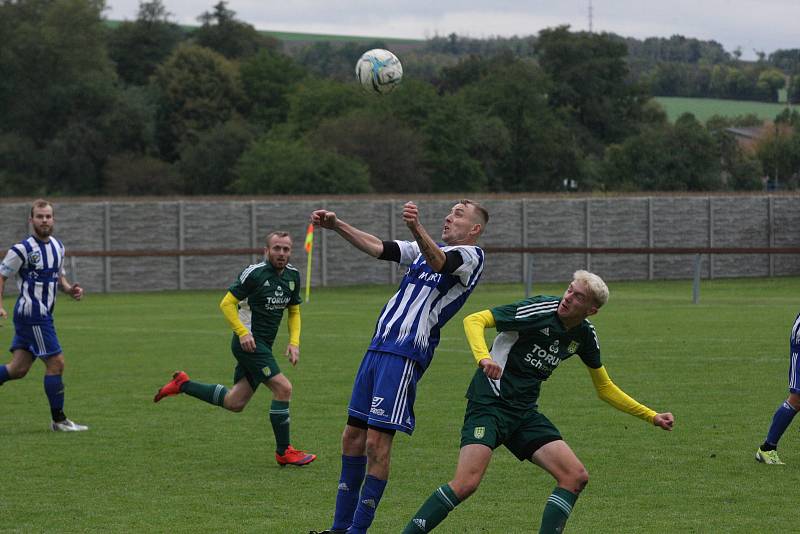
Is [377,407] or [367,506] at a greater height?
[377,407]

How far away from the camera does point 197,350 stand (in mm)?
21766

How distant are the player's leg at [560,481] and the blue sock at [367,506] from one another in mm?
1075

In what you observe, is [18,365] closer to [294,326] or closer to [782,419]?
[294,326]

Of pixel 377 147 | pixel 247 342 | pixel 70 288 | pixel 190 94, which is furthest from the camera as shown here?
pixel 190 94

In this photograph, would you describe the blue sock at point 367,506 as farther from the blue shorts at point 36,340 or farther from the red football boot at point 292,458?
the blue shorts at point 36,340

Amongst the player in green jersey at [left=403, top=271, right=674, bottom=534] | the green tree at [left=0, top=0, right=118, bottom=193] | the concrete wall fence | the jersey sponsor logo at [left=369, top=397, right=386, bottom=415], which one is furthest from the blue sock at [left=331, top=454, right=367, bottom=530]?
the green tree at [left=0, top=0, right=118, bottom=193]

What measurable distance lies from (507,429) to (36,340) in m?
7.27

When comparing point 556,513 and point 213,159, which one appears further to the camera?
point 213,159

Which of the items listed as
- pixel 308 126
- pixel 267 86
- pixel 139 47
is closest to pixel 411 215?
pixel 308 126

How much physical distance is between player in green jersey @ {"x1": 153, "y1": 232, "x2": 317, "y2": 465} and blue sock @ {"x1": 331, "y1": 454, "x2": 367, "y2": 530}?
278cm

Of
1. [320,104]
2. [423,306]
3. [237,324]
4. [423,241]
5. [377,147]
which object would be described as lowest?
[237,324]

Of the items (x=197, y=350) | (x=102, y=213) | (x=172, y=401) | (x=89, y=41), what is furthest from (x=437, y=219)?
(x=89, y=41)

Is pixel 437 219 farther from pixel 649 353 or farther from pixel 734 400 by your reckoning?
pixel 734 400

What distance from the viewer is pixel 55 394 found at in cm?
1335
